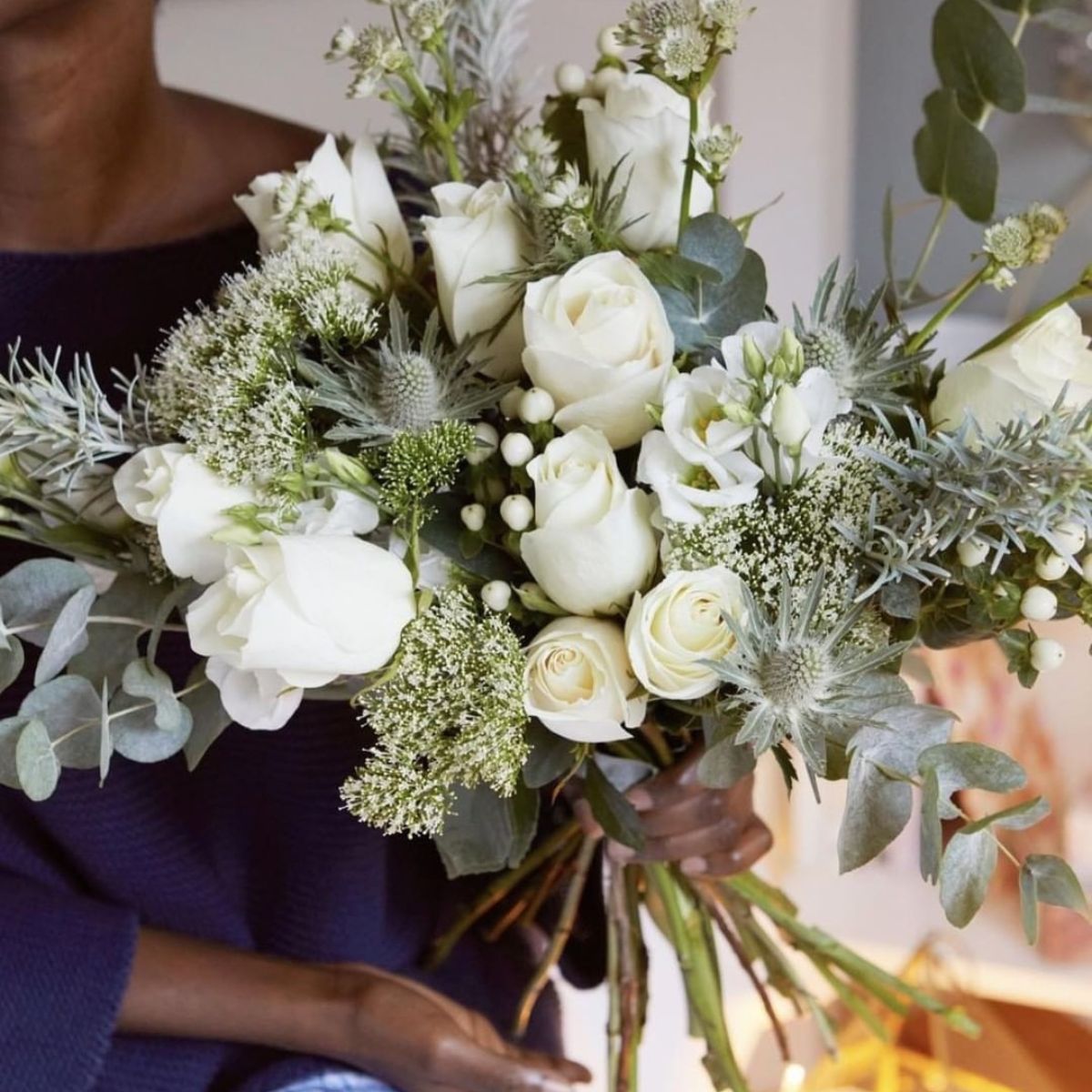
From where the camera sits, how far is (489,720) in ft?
1.66

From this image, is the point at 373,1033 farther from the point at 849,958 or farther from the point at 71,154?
the point at 71,154

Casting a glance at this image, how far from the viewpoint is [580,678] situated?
0.51 meters

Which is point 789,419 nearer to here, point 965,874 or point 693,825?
point 965,874

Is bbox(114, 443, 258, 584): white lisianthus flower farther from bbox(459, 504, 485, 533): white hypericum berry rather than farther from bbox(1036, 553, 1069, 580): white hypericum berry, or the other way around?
bbox(1036, 553, 1069, 580): white hypericum berry

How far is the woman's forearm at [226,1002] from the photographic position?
32.1 inches

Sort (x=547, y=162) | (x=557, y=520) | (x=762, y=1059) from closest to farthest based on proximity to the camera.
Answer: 1. (x=557, y=520)
2. (x=547, y=162)
3. (x=762, y=1059)

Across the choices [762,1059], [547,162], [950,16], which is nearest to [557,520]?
[547,162]

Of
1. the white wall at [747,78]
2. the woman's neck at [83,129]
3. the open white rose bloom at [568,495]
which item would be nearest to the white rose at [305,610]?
the open white rose bloom at [568,495]

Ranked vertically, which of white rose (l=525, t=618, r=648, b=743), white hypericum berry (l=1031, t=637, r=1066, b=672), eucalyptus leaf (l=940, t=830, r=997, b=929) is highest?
white hypericum berry (l=1031, t=637, r=1066, b=672)

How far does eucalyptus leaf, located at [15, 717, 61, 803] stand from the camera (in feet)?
1.73

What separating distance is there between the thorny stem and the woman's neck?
570mm

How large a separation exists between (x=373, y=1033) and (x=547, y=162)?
58cm

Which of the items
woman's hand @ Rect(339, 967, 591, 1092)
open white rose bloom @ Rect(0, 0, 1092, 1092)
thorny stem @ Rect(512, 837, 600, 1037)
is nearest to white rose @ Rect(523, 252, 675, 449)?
open white rose bloom @ Rect(0, 0, 1092, 1092)

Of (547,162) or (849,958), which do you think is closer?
(547,162)
